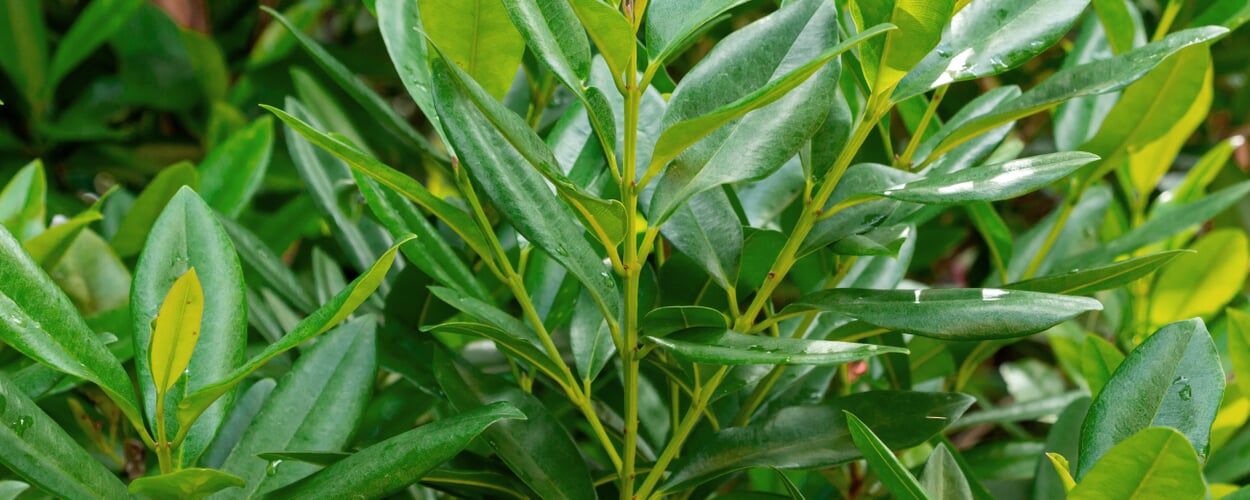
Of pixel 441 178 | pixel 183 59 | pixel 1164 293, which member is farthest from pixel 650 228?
pixel 183 59

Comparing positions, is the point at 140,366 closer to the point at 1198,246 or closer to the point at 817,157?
the point at 817,157

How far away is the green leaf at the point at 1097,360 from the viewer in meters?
0.62

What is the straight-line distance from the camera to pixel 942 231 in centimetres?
99

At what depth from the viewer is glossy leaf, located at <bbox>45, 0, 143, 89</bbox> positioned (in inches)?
41.0

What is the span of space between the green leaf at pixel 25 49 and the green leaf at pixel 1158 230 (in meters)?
0.99

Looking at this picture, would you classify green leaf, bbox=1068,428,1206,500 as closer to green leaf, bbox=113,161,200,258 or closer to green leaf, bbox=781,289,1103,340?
green leaf, bbox=781,289,1103,340

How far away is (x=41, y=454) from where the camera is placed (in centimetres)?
41

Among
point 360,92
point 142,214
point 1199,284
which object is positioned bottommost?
point 1199,284

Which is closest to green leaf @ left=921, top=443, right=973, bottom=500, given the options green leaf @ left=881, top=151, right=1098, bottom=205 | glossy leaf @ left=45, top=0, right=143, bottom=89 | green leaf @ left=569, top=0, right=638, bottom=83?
green leaf @ left=881, top=151, right=1098, bottom=205

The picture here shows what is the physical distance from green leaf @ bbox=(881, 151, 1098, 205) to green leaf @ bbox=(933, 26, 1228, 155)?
4cm

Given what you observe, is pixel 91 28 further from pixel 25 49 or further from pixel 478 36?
pixel 478 36

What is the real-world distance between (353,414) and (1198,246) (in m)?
0.68

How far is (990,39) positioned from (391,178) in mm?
273

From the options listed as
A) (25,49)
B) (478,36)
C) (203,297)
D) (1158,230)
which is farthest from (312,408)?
(25,49)
